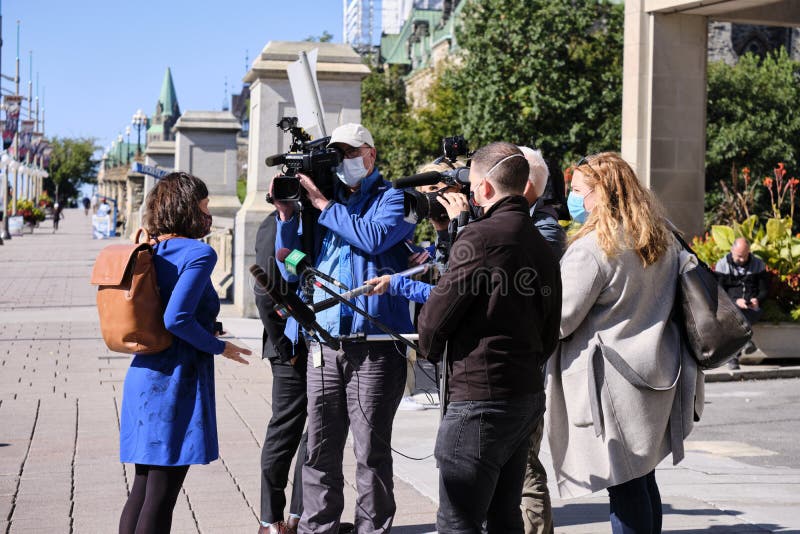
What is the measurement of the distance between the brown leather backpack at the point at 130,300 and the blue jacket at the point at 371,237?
0.72m

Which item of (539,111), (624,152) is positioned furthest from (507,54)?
(624,152)

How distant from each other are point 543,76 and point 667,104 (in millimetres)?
20572

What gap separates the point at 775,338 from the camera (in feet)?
41.8

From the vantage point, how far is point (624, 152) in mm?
16312

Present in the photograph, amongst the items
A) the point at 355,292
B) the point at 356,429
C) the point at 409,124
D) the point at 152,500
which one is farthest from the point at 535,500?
the point at 409,124

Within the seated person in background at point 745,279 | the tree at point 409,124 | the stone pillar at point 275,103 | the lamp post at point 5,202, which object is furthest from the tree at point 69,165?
the seated person in background at point 745,279

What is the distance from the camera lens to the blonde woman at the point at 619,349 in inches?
160

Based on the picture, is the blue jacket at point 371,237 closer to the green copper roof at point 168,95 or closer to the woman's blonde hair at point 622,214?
the woman's blonde hair at point 622,214

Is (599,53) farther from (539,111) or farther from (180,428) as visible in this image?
(180,428)

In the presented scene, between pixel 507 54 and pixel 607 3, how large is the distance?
4684mm

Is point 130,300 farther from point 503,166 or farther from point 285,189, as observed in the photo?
point 503,166

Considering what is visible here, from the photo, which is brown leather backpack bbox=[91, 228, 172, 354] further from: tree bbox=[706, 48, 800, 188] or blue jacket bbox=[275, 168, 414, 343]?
tree bbox=[706, 48, 800, 188]

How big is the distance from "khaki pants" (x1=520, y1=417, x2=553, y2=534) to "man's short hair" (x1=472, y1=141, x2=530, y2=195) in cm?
135

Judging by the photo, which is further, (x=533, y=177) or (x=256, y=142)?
(x=256, y=142)
